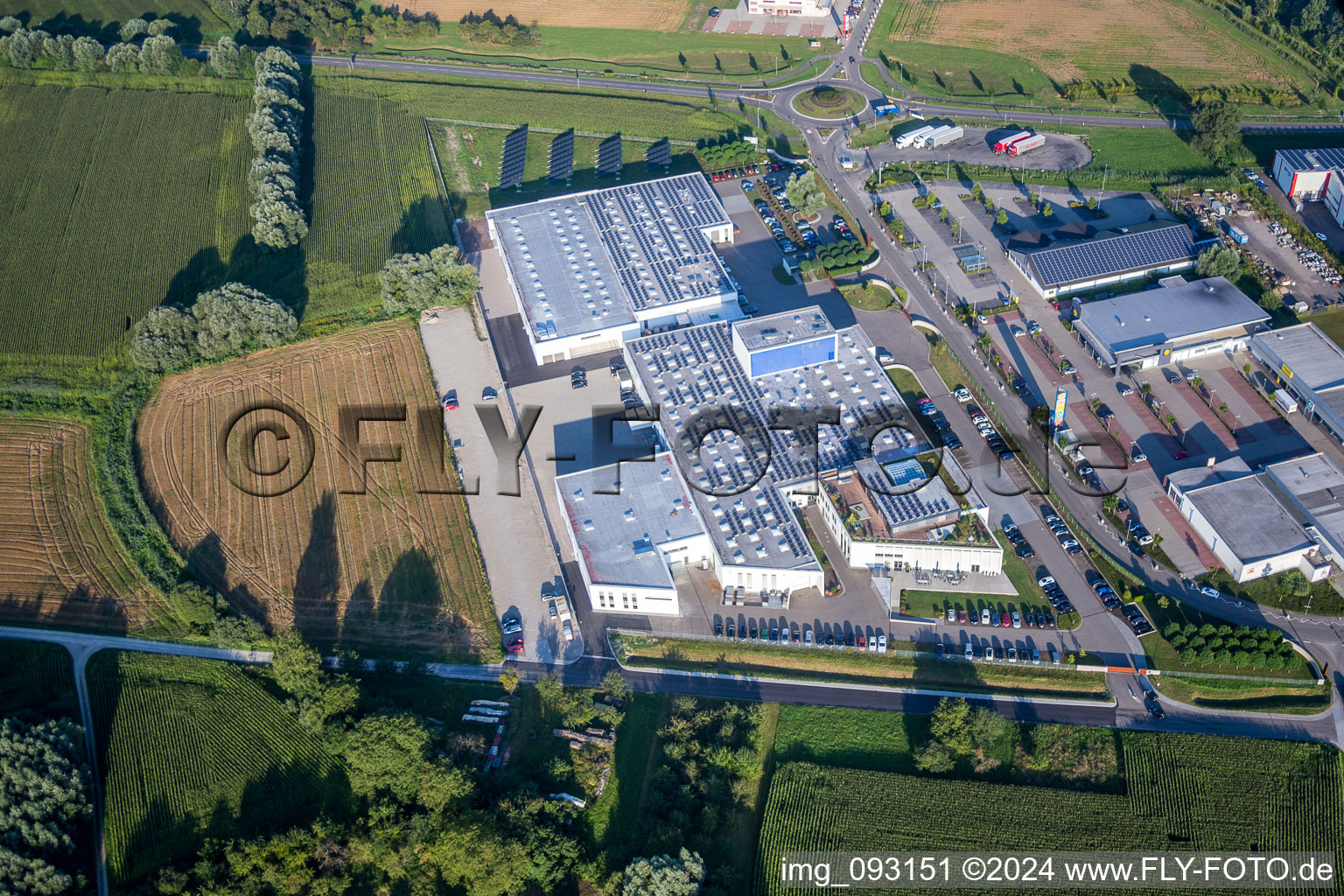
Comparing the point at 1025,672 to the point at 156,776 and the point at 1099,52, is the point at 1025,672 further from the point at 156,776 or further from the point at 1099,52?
the point at 1099,52

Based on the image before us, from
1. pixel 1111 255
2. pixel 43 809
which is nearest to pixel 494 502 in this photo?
pixel 43 809

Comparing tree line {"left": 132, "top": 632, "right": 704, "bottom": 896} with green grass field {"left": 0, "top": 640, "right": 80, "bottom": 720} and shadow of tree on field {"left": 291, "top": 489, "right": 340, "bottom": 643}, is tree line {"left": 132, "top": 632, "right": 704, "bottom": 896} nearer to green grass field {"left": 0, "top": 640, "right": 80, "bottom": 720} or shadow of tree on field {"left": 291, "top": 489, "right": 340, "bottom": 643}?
shadow of tree on field {"left": 291, "top": 489, "right": 340, "bottom": 643}

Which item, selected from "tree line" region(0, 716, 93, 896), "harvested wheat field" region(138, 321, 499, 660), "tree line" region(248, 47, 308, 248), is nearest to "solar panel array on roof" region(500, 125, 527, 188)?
"tree line" region(248, 47, 308, 248)

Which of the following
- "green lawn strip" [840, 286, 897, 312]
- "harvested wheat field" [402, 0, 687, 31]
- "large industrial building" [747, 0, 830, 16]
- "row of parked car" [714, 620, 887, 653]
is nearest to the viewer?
"row of parked car" [714, 620, 887, 653]

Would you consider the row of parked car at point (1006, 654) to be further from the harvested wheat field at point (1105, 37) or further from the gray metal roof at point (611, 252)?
the harvested wheat field at point (1105, 37)

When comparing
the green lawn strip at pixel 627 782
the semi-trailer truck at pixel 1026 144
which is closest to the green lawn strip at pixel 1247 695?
the green lawn strip at pixel 627 782

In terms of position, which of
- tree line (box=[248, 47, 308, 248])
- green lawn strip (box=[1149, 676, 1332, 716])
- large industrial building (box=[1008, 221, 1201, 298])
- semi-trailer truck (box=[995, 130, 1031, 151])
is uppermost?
tree line (box=[248, 47, 308, 248])

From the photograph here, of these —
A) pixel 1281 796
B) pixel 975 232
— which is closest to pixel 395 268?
pixel 975 232
